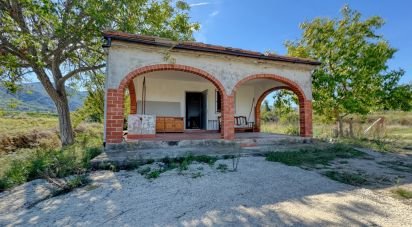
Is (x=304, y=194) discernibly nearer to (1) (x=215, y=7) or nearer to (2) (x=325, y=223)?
(2) (x=325, y=223)

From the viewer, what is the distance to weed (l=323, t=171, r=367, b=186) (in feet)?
14.5

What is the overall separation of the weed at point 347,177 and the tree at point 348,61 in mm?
6648

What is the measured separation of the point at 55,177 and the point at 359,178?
21.2 feet

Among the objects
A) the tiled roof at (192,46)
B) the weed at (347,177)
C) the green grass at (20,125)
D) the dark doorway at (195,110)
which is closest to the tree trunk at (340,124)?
the tiled roof at (192,46)

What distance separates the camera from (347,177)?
4.71m

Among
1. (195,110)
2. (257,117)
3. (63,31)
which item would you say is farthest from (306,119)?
(63,31)

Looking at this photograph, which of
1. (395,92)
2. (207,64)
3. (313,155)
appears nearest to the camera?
(313,155)

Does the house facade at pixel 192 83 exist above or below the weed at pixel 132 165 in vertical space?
above

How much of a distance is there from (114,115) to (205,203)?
175 inches

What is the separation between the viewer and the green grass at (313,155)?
614cm

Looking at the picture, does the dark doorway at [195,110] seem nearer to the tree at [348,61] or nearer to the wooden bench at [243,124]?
the wooden bench at [243,124]

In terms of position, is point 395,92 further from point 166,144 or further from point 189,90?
point 166,144

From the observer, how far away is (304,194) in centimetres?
377

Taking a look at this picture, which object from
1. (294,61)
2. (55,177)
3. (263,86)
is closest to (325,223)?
(55,177)
